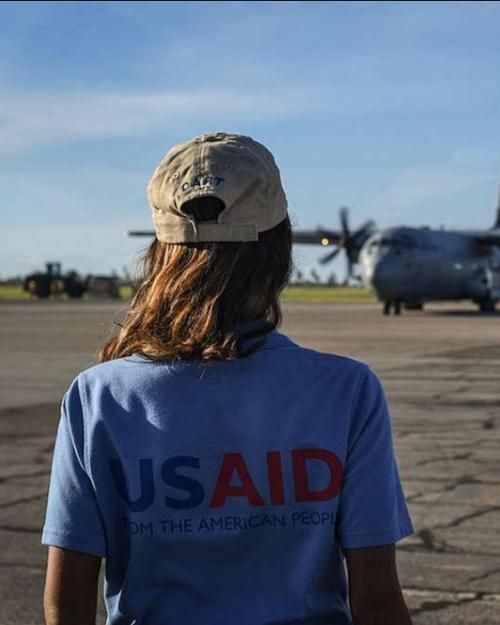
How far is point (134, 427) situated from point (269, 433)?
0.79ft

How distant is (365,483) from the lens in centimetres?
210

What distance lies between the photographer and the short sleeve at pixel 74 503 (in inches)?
84.0

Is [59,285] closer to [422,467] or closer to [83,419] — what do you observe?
[422,467]

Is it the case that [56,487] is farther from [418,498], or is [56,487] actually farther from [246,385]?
[418,498]

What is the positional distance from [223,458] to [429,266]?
43197 mm

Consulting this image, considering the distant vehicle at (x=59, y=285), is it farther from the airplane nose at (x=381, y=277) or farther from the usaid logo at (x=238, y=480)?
the usaid logo at (x=238, y=480)

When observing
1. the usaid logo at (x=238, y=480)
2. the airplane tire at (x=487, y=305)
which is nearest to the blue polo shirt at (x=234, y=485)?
the usaid logo at (x=238, y=480)

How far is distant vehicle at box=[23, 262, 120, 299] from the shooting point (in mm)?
96000

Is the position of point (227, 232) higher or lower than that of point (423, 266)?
higher

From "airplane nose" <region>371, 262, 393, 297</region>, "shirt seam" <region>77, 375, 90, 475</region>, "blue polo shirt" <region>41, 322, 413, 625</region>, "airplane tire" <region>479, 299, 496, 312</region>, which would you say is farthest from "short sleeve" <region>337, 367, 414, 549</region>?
"airplane tire" <region>479, 299, 496, 312</region>

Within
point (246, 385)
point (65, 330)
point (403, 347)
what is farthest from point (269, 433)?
point (65, 330)

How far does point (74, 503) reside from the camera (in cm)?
215

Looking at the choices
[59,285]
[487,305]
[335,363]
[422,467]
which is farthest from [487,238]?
[59,285]

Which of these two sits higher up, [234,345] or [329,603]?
[234,345]
